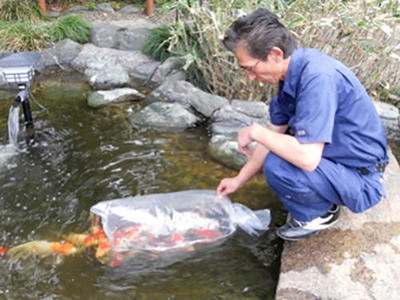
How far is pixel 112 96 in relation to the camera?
472 centimetres

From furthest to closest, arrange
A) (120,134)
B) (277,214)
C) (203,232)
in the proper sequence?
(120,134), (277,214), (203,232)

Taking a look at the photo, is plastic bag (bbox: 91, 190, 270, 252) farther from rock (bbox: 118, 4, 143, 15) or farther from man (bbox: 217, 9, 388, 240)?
rock (bbox: 118, 4, 143, 15)

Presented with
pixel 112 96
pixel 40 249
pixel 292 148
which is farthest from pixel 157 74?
pixel 292 148

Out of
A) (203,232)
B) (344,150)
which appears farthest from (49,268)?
(344,150)

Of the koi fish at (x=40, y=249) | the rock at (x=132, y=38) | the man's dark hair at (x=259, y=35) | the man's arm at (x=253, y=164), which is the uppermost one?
the man's dark hair at (x=259, y=35)

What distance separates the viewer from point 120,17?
25.8ft

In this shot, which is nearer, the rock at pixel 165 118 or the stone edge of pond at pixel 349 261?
the stone edge of pond at pixel 349 261

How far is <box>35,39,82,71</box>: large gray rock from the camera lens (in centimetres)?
604

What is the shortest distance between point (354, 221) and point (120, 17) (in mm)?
6566

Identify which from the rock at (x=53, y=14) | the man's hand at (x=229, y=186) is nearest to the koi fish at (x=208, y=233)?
the man's hand at (x=229, y=186)

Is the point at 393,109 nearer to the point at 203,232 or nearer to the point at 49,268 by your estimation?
the point at 203,232

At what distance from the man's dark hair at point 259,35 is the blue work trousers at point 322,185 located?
0.55 m

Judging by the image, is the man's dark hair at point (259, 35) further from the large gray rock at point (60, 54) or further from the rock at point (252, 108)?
the large gray rock at point (60, 54)

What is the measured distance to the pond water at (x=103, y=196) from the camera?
2.29 meters
